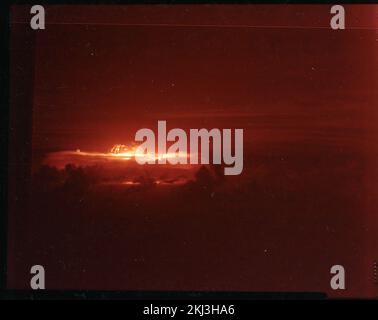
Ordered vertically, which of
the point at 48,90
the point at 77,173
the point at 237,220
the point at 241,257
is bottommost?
the point at 241,257

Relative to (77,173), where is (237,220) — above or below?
below

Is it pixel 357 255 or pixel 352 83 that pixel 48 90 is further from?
pixel 357 255

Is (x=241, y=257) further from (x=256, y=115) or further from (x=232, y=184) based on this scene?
(x=256, y=115)

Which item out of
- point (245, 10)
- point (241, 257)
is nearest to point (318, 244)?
point (241, 257)

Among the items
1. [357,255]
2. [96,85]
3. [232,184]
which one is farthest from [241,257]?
[96,85]

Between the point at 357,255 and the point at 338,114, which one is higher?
the point at 338,114

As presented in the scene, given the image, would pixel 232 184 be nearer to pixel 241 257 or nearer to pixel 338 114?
pixel 241 257

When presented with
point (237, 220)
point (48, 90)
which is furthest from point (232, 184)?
point (48, 90)

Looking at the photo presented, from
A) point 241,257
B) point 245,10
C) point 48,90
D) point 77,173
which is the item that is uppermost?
point 245,10
